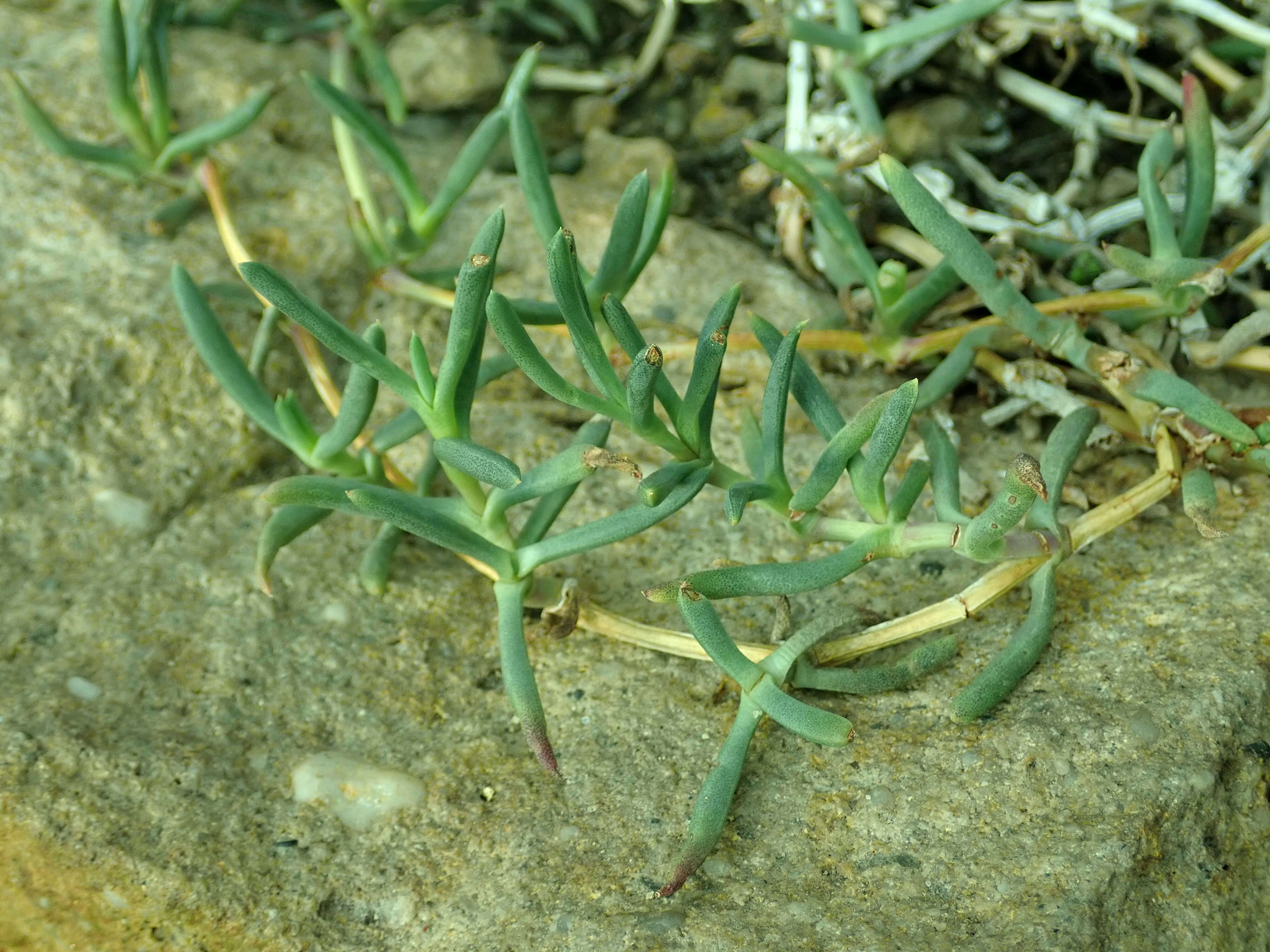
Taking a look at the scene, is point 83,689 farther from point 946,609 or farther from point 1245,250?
point 1245,250

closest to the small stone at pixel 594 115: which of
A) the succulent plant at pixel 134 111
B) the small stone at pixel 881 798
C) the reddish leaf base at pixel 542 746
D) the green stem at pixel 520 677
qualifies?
the succulent plant at pixel 134 111

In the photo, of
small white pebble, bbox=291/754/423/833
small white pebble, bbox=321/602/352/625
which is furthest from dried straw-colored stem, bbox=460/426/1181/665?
small white pebble, bbox=291/754/423/833

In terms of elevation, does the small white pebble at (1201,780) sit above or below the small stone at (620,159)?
below

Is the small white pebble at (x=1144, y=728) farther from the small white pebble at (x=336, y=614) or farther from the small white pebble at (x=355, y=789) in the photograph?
the small white pebble at (x=336, y=614)

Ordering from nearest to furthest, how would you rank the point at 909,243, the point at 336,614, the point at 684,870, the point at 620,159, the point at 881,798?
the point at 684,870 < the point at 881,798 < the point at 336,614 < the point at 909,243 < the point at 620,159

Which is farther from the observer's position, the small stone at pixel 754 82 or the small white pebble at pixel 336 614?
the small stone at pixel 754 82

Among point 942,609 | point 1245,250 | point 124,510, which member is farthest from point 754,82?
point 124,510
